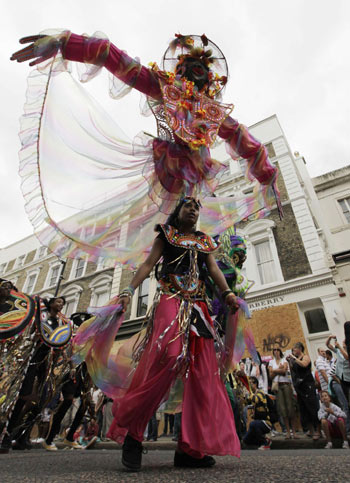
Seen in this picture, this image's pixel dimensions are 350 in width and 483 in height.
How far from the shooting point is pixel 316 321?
1199 cm

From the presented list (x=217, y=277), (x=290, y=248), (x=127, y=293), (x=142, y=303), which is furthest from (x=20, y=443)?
(x=142, y=303)

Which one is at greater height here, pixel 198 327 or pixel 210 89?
pixel 210 89

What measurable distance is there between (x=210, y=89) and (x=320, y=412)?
18.2 ft

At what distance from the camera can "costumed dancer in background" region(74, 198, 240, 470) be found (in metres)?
1.87

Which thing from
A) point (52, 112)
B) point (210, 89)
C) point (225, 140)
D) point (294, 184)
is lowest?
point (52, 112)

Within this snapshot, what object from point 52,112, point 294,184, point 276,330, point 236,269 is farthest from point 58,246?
point 294,184

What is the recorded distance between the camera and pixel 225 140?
13.2ft

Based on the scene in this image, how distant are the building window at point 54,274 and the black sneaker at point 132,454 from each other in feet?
77.4

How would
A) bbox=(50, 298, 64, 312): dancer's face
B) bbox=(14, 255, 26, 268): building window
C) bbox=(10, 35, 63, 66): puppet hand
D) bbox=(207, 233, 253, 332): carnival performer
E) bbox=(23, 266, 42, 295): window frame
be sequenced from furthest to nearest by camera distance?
1. bbox=(14, 255, 26, 268): building window
2. bbox=(23, 266, 42, 295): window frame
3. bbox=(50, 298, 64, 312): dancer's face
4. bbox=(207, 233, 253, 332): carnival performer
5. bbox=(10, 35, 63, 66): puppet hand

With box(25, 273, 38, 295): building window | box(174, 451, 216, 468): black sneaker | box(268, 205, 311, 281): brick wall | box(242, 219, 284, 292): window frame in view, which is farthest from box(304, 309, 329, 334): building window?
box(25, 273, 38, 295): building window

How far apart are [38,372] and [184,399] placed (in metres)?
3.14

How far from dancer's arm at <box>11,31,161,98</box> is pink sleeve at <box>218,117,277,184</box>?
1063 mm

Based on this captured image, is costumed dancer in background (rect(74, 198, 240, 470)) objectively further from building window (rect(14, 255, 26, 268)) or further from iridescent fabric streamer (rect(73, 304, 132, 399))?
building window (rect(14, 255, 26, 268))

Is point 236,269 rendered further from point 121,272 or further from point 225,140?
point 121,272
